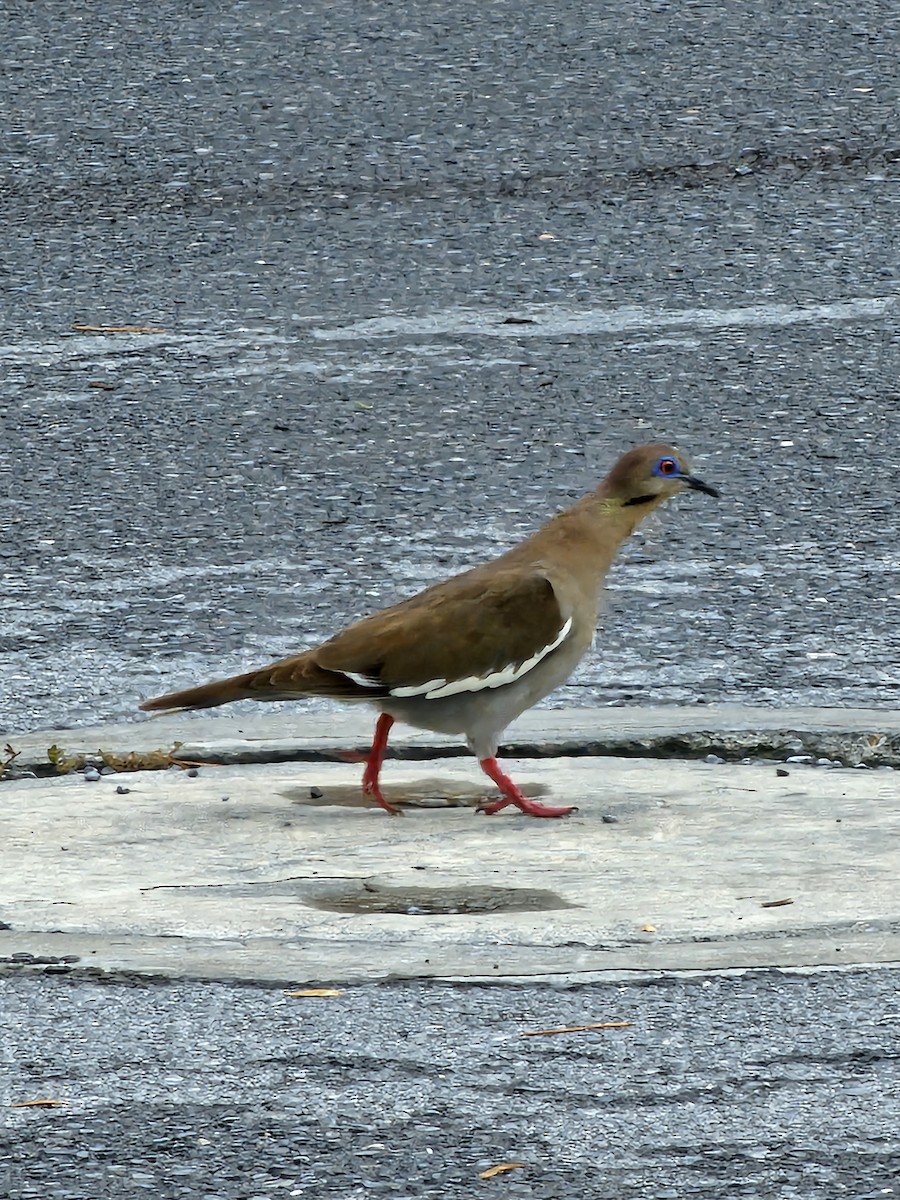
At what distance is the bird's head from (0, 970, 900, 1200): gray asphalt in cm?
154

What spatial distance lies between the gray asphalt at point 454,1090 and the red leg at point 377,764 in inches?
44.9

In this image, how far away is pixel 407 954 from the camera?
4.38m

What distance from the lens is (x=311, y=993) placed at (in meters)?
4.19

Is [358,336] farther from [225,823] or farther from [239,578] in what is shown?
[225,823]

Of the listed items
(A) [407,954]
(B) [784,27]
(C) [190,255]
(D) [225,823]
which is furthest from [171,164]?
(A) [407,954]

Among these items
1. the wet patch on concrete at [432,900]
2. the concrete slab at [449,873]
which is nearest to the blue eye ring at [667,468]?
the concrete slab at [449,873]

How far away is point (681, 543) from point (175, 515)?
5.18 feet

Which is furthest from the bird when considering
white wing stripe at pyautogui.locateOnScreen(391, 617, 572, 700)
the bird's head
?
the bird's head

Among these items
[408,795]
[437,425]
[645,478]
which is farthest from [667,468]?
[437,425]

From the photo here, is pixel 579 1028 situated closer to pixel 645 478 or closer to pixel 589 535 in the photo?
pixel 589 535

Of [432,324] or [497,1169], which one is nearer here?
[497,1169]

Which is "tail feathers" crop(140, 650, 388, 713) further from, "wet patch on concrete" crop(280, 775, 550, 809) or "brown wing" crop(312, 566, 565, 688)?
"wet patch on concrete" crop(280, 775, 550, 809)

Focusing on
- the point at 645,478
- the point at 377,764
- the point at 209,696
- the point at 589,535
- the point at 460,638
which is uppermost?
the point at 645,478

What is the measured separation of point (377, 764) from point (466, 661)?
0.30 m
